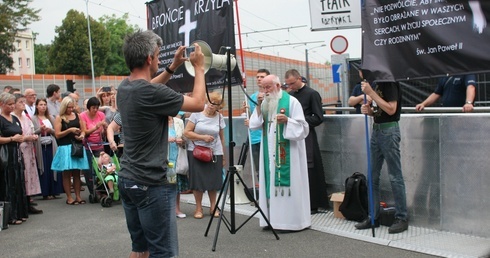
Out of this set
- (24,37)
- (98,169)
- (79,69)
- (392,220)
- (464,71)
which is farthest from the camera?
(24,37)

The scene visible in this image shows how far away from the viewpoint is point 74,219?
27.3 ft

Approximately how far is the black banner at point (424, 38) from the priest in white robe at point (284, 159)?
1352mm

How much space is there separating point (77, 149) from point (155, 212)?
6332mm

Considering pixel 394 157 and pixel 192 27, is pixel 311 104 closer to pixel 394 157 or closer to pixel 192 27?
pixel 394 157

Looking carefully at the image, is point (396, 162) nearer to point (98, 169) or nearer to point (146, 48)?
point (146, 48)

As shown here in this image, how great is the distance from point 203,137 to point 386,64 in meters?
2.95

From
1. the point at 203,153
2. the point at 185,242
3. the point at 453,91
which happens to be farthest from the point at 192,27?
the point at 453,91

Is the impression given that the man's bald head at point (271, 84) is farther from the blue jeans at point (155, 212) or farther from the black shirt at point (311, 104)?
the blue jeans at point (155, 212)

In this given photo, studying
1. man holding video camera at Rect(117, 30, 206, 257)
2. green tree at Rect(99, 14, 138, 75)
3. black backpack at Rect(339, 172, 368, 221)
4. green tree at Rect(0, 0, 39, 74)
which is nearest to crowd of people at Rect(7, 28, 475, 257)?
man holding video camera at Rect(117, 30, 206, 257)

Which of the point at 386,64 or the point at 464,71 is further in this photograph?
the point at 386,64

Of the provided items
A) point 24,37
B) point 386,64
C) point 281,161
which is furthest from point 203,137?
point 24,37

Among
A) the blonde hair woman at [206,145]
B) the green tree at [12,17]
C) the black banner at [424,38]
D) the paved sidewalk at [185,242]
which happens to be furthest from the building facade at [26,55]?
the black banner at [424,38]

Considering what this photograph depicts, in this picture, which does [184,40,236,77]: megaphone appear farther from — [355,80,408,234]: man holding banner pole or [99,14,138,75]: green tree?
[99,14,138,75]: green tree

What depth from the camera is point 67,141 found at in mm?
9758
